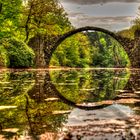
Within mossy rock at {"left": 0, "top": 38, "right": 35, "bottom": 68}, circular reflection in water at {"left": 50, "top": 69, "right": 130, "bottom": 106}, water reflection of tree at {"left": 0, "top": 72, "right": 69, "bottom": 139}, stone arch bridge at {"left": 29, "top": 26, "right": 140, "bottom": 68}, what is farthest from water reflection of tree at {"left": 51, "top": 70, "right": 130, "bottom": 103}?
stone arch bridge at {"left": 29, "top": 26, "right": 140, "bottom": 68}

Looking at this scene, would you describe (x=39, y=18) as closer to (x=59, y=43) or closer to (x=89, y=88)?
(x=59, y=43)

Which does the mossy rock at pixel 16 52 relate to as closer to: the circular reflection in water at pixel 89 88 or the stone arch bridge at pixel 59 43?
the stone arch bridge at pixel 59 43

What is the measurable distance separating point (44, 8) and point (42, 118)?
3720 cm

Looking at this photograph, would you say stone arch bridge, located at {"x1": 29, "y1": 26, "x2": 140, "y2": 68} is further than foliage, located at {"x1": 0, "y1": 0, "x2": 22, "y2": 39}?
Yes

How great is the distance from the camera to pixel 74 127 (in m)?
3.86

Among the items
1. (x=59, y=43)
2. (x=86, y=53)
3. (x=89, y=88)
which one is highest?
(x=59, y=43)

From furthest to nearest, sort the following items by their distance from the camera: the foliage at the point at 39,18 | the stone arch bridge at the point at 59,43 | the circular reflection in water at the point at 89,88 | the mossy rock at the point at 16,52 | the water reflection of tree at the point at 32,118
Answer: the stone arch bridge at the point at 59,43, the foliage at the point at 39,18, the mossy rock at the point at 16,52, the circular reflection in water at the point at 89,88, the water reflection of tree at the point at 32,118

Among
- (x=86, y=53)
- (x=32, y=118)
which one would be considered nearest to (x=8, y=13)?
(x=32, y=118)

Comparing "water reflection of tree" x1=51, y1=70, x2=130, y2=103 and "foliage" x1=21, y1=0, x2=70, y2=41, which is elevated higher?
"foliage" x1=21, y1=0, x2=70, y2=41

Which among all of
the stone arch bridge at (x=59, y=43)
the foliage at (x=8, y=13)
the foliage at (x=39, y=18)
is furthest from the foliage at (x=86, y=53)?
the foliage at (x=8, y=13)

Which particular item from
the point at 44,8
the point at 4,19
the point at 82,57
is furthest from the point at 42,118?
the point at 82,57

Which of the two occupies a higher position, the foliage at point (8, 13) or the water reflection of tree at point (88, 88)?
the foliage at point (8, 13)

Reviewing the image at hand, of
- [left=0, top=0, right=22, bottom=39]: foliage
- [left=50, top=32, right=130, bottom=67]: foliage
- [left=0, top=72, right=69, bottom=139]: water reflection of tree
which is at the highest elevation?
[left=0, top=0, right=22, bottom=39]: foliage

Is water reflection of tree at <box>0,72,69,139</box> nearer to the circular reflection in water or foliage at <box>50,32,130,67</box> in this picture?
the circular reflection in water
